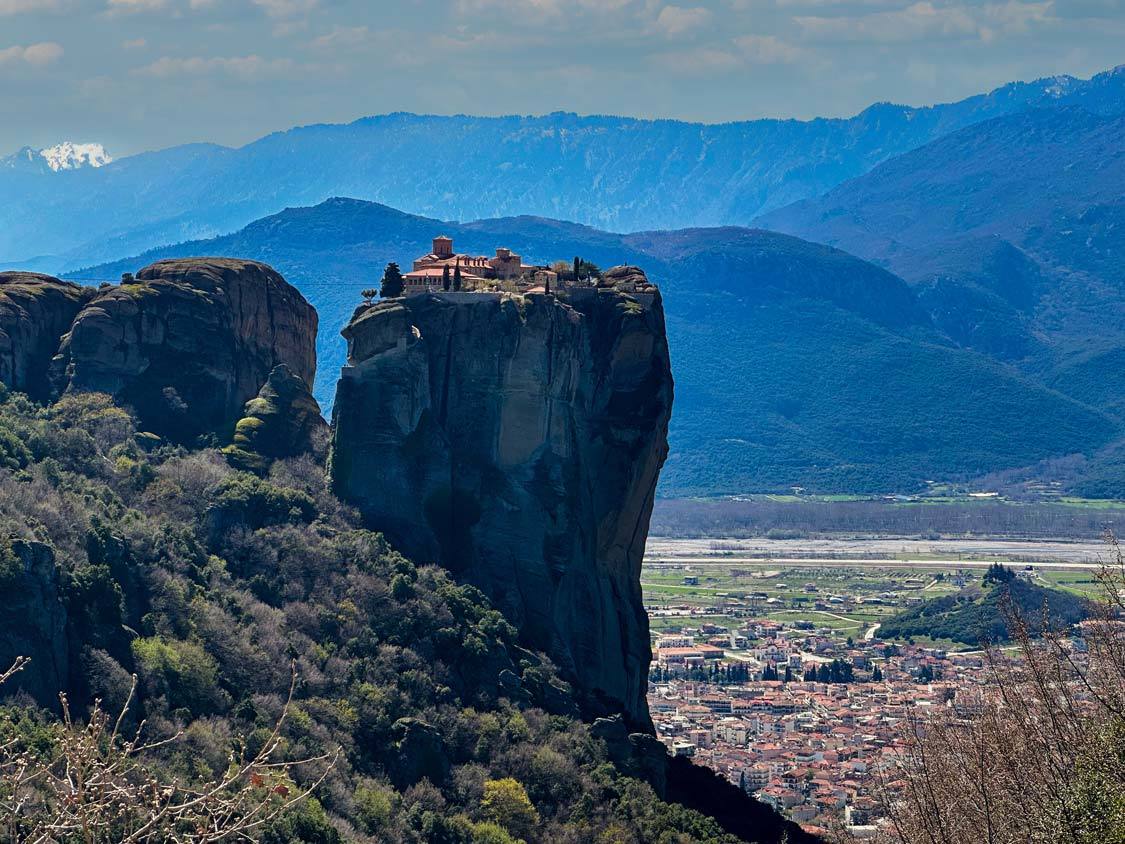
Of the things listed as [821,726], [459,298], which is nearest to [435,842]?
[459,298]

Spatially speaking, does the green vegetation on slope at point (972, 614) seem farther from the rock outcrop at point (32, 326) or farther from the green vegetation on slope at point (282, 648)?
the green vegetation on slope at point (282, 648)

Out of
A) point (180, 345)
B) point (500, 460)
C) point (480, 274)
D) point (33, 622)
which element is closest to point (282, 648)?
point (33, 622)

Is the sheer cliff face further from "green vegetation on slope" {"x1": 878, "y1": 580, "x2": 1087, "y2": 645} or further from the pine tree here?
"green vegetation on slope" {"x1": 878, "y1": 580, "x2": 1087, "y2": 645}

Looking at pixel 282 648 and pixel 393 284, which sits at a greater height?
pixel 393 284

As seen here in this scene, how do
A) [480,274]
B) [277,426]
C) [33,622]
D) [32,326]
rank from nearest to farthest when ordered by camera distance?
[33,622] → [32,326] → [277,426] → [480,274]

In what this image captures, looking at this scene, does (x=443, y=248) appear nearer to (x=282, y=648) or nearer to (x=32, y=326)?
(x=32, y=326)

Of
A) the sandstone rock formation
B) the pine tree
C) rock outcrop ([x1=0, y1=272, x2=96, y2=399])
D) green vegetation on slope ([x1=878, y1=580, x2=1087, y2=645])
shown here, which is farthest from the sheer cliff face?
green vegetation on slope ([x1=878, y1=580, x2=1087, y2=645])
